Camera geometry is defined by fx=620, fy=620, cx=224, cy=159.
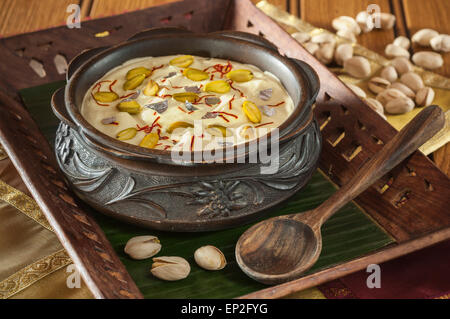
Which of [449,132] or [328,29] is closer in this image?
[449,132]

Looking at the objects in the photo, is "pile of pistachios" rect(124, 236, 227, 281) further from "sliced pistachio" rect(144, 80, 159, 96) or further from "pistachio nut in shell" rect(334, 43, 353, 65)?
"pistachio nut in shell" rect(334, 43, 353, 65)

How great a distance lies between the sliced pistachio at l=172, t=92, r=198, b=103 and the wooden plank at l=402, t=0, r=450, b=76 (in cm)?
113

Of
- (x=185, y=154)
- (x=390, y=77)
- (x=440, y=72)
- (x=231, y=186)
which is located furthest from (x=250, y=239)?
(x=440, y=72)

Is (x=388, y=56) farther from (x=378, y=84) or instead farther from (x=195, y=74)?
(x=195, y=74)

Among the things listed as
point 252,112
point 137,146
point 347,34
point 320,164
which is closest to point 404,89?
point 347,34

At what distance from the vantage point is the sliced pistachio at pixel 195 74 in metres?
1.63

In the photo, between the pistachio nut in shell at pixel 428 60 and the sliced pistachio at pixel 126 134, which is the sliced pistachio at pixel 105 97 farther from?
the pistachio nut in shell at pixel 428 60

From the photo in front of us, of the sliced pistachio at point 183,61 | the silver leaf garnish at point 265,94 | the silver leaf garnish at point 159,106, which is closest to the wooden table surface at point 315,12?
the sliced pistachio at point 183,61

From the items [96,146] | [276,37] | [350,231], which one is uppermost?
[276,37]

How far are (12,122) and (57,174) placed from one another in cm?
22

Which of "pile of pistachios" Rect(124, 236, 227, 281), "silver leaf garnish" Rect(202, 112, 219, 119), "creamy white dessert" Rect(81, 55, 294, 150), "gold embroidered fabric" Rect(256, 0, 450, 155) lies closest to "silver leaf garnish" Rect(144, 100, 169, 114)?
"creamy white dessert" Rect(81, 55, 294, 150)

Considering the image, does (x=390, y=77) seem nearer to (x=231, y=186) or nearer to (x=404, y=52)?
(x=404, y=52)

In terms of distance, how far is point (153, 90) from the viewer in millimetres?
1575

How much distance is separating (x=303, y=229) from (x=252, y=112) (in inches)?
12.1
